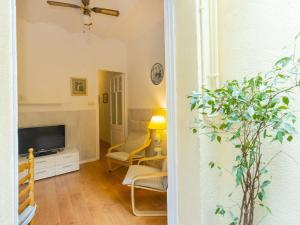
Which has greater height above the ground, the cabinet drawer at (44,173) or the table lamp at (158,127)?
the table lamp at (158,127)

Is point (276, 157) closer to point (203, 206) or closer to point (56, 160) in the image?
point (203, 206)

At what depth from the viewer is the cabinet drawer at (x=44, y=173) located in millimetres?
3528

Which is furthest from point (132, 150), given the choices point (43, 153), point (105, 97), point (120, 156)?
point (105, 97)

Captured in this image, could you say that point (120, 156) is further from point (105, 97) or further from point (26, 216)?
point (105, 97)

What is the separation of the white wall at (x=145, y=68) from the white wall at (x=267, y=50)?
2.68m

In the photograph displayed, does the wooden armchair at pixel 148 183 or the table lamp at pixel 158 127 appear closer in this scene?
the wooden armchair at pixel 148 183

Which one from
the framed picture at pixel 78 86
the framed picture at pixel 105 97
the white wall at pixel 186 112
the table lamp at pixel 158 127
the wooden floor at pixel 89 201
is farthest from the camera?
the framed picture at pixel 105 97

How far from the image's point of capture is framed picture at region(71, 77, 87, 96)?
175 inches

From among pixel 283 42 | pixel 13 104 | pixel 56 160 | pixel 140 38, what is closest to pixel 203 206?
pixel 283 42

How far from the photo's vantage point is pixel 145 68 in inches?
Result: 175

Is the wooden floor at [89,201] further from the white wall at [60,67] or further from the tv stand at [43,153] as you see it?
the white wall at [60,67]

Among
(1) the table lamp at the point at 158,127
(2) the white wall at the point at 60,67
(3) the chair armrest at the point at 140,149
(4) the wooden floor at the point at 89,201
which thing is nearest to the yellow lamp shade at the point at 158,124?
(1) the table lamp at the point at 158,127

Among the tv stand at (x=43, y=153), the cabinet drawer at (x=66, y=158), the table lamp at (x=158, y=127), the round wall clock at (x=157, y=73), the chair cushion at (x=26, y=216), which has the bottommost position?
the cabinet drawer at (x=66, y=158)

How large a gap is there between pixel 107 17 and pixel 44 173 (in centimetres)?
330
